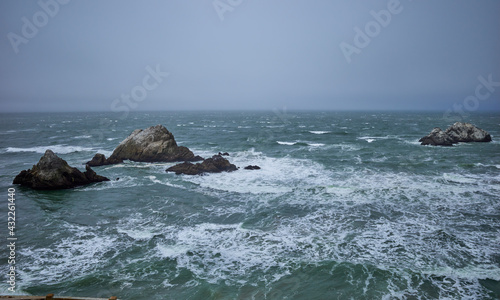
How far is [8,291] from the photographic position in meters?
9.74

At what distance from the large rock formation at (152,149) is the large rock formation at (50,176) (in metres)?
9.50

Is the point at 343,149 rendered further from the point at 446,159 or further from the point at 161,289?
the point at 161,289

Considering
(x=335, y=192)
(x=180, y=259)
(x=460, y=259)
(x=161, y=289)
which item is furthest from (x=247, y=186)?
(x=460, y=259)

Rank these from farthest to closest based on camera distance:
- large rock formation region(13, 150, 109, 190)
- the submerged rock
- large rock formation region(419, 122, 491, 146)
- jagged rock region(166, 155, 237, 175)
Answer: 1. large rock formation region(419, 122, 491, 146)
2. the submerged rock
3. jagged rock region(166, 155, 237, 175)
4. large rock formation region(13, 150, 109, 190)

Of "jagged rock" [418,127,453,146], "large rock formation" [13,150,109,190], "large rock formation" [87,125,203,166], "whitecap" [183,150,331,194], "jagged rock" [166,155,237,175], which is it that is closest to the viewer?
"large rock formation" [13,150,109,190]

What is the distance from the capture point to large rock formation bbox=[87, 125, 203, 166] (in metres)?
33.1

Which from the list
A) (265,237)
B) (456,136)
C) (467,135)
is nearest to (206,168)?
(265,237)

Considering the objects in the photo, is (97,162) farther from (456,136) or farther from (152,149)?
(456,136)

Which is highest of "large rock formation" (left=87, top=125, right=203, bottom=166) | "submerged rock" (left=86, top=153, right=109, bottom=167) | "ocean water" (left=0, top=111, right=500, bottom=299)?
"large rock formation" (left=87, top=125, right=203, bottom=166)

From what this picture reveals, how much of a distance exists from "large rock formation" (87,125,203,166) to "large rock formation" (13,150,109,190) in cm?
950

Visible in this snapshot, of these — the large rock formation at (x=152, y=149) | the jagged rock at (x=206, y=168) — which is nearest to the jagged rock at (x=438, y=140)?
the jagged rock at (x=206, y=168)

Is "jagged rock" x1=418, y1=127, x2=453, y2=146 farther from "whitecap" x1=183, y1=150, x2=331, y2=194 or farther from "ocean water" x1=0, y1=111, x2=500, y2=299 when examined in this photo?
"whitecap" x1=183, y1=150, x2=331, y2=194

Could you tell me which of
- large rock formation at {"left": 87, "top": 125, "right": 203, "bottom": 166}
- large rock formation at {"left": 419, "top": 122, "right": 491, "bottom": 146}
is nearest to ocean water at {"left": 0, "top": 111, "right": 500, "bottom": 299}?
large rock formation at {"left": 87, "top": 125, "right": 203, "bottom": 166}

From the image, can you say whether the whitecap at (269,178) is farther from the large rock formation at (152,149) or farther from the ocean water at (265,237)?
the large rock formation at (152,149)
